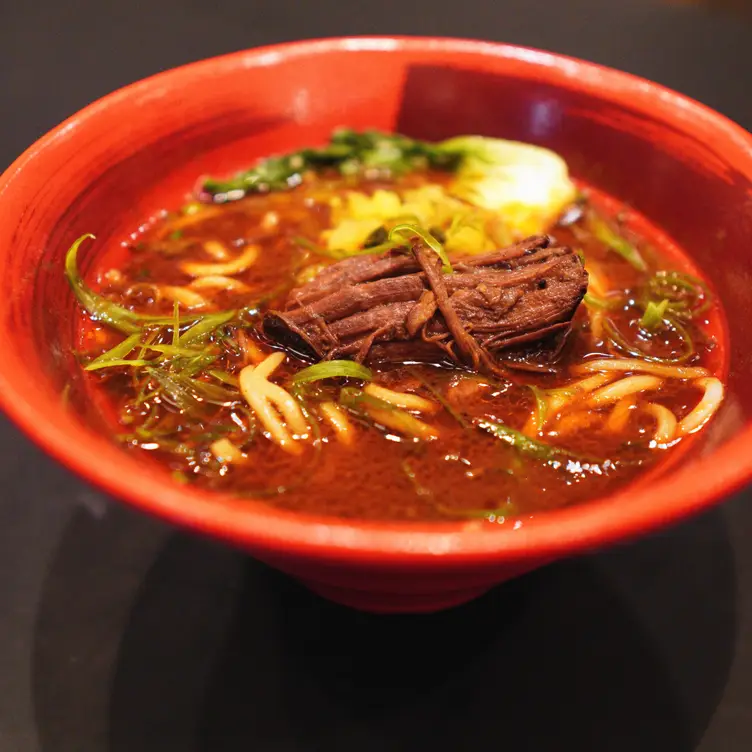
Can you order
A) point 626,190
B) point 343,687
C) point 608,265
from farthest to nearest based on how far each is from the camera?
point 626,190 < point 608,265 < point 343,687

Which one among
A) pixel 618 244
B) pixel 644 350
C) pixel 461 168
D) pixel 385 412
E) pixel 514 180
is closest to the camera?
pixel 385 412

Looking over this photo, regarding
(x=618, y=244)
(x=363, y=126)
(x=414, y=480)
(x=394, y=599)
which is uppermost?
(x=363, y=126)

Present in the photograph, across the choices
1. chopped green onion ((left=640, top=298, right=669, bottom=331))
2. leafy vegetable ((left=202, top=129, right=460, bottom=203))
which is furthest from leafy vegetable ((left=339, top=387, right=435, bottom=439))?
leafy vegetable ((left=202, top=129, right=460, bottom=203))

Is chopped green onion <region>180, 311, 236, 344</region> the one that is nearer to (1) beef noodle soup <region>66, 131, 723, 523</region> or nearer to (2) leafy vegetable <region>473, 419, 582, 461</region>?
(1) beef noodle soup <region>66, 131, 723, 523</region>

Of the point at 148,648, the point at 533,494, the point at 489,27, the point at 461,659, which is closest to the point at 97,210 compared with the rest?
the point at 148,648

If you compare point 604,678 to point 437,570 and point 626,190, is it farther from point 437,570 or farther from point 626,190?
point 626,190

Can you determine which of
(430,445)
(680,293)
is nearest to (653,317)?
(680,293)

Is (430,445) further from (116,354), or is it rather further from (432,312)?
(116,354)

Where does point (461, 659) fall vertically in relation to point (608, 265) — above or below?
below
